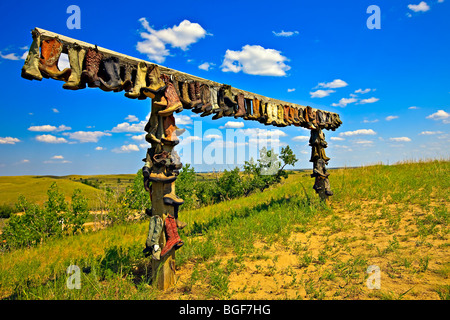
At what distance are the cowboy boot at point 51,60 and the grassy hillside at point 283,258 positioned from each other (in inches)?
104

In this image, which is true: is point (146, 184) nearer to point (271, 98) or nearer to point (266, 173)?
point (271, 98)

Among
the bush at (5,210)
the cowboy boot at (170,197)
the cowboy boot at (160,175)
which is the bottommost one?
the bush at (5,210)

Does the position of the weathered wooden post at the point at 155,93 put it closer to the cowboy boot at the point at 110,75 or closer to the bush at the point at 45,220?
the cowboy boot at the point at 110,75

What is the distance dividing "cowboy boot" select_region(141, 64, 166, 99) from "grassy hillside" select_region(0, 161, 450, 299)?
270cm

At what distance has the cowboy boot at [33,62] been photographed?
2740 mm

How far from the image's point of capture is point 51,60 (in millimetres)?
2957

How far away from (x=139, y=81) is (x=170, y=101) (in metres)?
0.55

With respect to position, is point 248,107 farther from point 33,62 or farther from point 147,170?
point 33,62

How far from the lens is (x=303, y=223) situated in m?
6.42

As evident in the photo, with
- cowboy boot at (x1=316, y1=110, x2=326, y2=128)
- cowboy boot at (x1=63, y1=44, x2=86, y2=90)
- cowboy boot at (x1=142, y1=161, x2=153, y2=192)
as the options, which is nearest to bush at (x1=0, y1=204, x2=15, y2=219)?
cowboy boot at (x1=142, y1=161, x2=153, y2=192)

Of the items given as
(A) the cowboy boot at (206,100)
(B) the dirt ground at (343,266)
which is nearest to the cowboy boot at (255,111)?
(A) the cowboy boot at (206,100)

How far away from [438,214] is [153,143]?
6.70m

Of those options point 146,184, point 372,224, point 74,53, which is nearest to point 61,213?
point 146,184

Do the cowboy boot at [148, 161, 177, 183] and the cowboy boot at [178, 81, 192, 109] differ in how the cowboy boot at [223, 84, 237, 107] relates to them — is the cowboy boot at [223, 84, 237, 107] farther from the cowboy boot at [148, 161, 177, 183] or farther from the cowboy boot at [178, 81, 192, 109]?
the cowboy boot at [148, 161, 177, 183]
